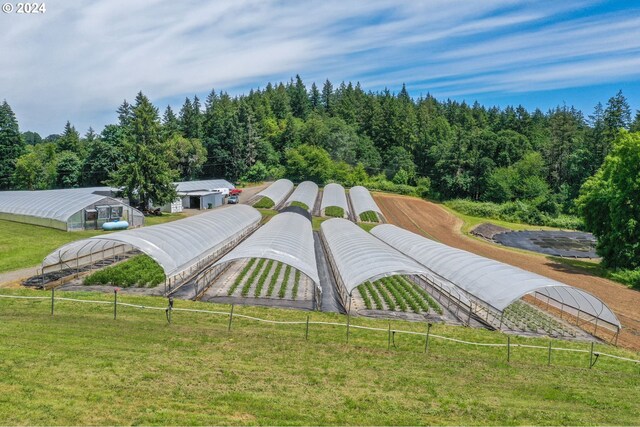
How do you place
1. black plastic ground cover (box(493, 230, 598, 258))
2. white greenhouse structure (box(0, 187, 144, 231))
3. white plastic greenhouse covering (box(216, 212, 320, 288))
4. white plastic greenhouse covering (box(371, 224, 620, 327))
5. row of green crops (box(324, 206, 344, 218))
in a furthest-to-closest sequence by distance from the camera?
row of green crops (box(324, 206, 344, 218)) → black plastic ground cover (box(493, 230, 598, 258)) → white greenhouse structure (box(0, 187, 144, 231)) → white plastic greenhouse covering (box(216, 212, 320, 288)) → white plastic greenhouse covering (box(371, 224, 620, 327))

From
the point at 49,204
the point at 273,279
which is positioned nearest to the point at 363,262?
the point at 273,279

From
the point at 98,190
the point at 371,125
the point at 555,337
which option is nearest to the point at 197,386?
the point at 555,337

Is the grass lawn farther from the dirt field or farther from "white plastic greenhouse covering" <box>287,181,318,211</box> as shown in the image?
the dirt field

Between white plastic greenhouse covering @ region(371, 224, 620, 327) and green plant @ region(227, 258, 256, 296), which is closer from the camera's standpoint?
white plastic greenhouse covering @ region(371, 224, 620, 327)

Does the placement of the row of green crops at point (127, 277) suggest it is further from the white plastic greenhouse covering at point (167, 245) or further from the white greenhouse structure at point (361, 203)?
the white greenhouse structure at point (361, 203)

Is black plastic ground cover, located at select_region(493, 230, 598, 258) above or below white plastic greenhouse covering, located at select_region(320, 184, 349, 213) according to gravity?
below

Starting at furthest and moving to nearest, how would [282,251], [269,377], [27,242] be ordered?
[27,242] < [282,251] < [269,377]

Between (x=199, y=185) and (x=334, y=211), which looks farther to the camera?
(x=199, y=185)

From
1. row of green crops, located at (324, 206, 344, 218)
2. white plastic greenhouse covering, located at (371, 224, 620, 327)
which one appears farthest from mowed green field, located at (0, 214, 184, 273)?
row of green crops, located at (324, 206, 344, 218)

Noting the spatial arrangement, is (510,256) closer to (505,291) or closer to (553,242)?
(553,242)
